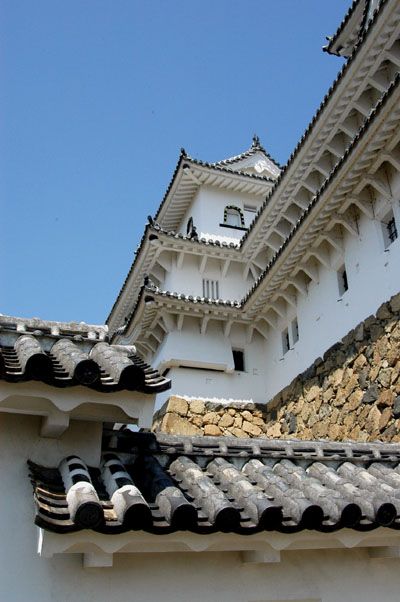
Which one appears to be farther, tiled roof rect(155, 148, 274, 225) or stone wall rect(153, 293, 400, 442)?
tiled roof rect(155, 148, 274, 225)

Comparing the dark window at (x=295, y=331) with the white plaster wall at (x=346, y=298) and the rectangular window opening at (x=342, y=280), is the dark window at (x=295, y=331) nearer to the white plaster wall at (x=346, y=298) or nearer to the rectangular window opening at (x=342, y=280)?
the white plaster wall at (x=346, y=298)

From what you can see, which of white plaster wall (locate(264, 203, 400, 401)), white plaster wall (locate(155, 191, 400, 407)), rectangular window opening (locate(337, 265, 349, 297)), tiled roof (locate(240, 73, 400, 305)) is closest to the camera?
tiled roof (locate(240, 73, 400, 305))

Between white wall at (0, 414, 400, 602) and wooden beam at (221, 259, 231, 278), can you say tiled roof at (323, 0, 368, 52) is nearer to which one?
wooden beam at (221, 259, 231, 278)

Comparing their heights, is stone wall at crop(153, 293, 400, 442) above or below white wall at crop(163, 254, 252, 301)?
below

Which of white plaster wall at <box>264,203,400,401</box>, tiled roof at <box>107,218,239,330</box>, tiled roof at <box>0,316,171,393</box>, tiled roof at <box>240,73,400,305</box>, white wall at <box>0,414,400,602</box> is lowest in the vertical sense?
white wall at <box>0,414,400,602</box>

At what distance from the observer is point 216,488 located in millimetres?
4164

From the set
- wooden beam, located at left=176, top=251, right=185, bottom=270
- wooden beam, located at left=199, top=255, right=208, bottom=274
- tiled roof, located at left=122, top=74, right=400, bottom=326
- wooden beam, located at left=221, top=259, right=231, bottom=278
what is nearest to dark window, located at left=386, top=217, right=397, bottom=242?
tiled roof, located at left=122, top=74, right=400, bottom=326

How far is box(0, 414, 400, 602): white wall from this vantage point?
3652 mm

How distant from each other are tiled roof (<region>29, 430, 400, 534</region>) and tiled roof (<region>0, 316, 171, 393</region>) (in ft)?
1.98

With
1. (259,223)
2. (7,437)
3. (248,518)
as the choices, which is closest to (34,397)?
(7,437)

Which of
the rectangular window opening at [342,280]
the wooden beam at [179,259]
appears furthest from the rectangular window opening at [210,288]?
the rectangular window opening at [342,280]

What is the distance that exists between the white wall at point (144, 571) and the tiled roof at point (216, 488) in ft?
0.77

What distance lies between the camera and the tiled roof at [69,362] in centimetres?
384

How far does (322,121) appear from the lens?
13.3 m
